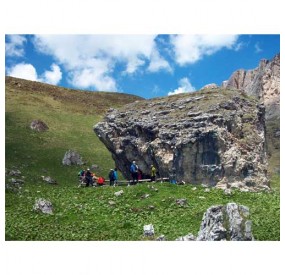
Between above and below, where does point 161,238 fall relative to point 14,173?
below

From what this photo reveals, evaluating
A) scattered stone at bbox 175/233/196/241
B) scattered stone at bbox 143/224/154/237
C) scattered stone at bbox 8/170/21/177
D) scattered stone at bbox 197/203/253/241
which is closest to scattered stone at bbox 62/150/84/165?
scattered stone at bbox 8/170/21/177

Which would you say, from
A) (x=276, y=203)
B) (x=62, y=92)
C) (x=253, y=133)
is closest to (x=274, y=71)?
(x=62, y=92)

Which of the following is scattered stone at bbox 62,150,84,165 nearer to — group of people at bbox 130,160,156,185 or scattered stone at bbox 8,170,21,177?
scattered stone at bbox 8,170,21,177

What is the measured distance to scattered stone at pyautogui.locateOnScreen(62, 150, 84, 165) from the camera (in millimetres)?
57562

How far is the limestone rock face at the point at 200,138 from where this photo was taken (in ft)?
123

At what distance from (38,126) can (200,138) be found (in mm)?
40428

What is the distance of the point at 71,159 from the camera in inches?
2291

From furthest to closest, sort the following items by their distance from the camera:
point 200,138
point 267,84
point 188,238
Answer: point 267,84 → point 200,138 → point 188,238

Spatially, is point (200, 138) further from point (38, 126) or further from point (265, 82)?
point (265, 82)

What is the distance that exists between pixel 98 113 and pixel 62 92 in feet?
48.1

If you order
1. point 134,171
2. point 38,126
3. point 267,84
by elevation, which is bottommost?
point 134,171

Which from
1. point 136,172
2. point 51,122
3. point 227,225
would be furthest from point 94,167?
point 227,225
